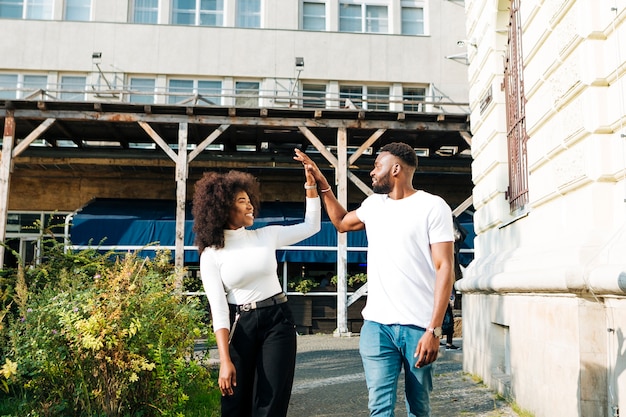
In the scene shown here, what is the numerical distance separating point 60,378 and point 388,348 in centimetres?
277

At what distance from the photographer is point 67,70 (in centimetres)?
2123

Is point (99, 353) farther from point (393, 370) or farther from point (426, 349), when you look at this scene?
point (426, 349)

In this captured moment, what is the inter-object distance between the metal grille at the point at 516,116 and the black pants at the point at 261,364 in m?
3.95

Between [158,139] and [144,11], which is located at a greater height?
[144,11]

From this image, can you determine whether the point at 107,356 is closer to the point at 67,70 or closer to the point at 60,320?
the point at 60,320

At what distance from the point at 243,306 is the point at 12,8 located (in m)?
21.6

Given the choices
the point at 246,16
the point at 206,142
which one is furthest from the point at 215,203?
the point at 246,16

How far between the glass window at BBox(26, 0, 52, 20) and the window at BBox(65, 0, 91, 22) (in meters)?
0.57

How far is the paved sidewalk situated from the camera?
6.38 m

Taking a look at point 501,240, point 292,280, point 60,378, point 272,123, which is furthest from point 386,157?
point 292,280

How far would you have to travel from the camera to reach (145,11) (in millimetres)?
22078

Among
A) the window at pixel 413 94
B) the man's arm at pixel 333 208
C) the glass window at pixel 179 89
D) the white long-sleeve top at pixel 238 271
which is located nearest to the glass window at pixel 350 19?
the window at pixel 413 94

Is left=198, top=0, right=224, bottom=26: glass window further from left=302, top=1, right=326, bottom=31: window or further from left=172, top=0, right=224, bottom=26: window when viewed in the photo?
left=302, top=1, right=326, bottom=31: window

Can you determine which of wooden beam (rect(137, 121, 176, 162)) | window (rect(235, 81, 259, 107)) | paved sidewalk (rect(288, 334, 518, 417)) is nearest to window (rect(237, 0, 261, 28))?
window (rect(235, 81, 259, 107))
